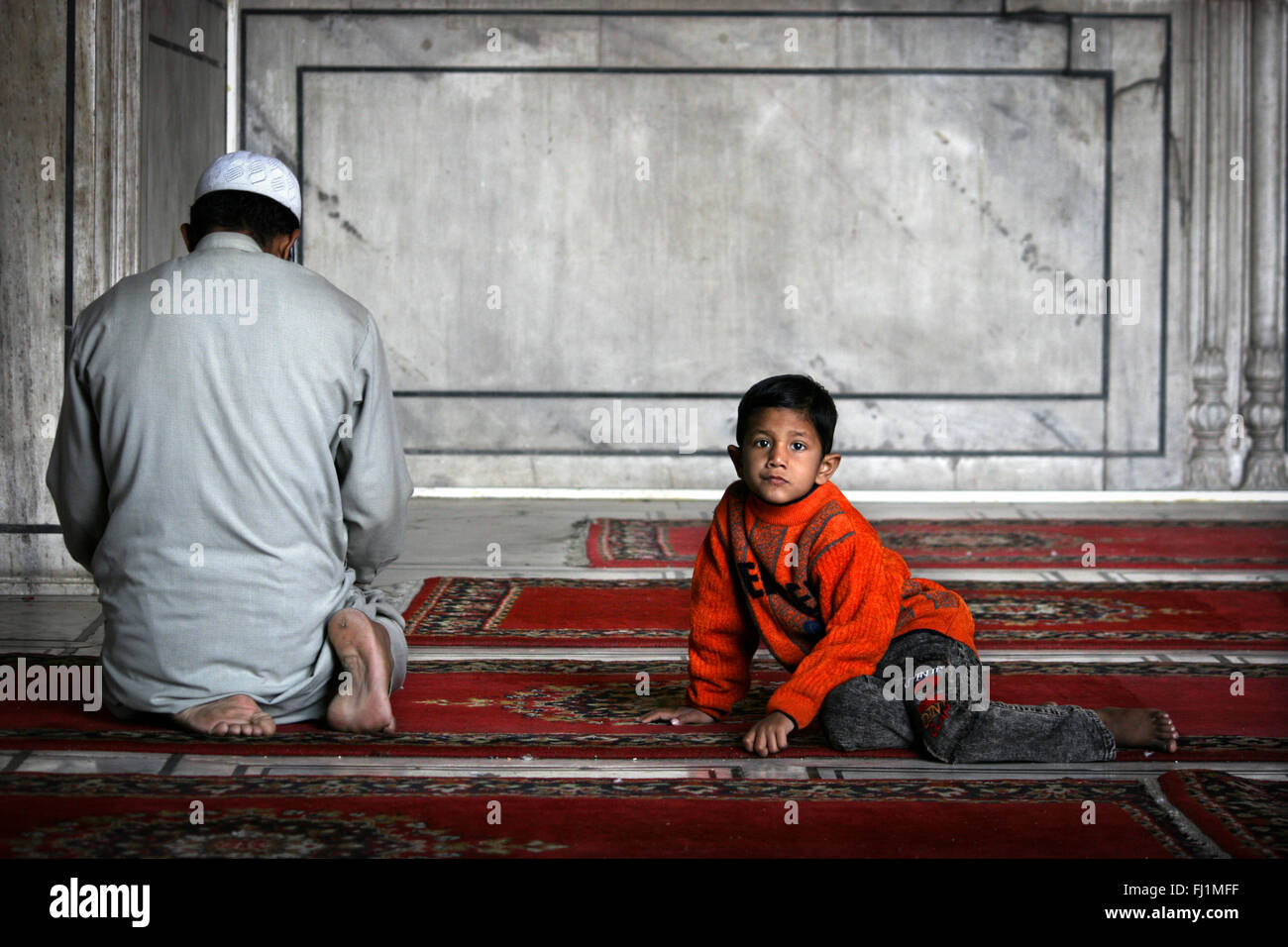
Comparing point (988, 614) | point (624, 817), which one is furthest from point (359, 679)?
point (988, 614)

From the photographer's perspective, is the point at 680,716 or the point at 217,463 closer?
the point at 217,463

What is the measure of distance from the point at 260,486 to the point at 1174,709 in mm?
1685

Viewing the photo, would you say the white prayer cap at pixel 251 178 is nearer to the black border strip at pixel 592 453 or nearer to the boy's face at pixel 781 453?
the boy's face at pixel 781 453

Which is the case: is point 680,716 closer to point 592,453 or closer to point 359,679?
point 359,679

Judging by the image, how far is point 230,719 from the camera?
2357 mm

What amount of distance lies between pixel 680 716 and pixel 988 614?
1.43m

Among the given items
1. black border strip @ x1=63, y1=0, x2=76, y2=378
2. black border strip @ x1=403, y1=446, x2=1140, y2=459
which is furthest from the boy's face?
black border strip @ x1=403, y1=446, x2=1140, y2=459

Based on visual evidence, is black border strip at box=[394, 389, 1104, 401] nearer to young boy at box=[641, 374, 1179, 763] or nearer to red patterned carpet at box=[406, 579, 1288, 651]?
red patterned carpet at box=[406, 579, 1288, 651]

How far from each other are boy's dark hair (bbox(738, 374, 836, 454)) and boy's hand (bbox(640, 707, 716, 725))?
50cm

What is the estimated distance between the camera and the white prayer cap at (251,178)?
2.44m

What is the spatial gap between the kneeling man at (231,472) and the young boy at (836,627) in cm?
63

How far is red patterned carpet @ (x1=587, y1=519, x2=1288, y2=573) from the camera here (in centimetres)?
458

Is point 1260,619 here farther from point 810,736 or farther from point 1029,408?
point 1029,408

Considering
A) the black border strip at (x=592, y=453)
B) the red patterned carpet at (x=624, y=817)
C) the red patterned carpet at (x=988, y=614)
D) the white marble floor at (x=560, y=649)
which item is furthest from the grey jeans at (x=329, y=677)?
the black border strip at (x=592, y=453)
